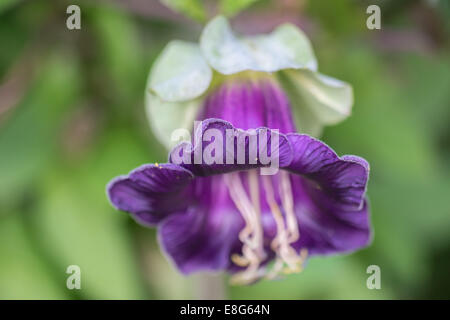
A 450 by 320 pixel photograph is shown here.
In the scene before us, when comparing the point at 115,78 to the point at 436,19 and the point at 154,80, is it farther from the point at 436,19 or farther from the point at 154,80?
the point at 436,19

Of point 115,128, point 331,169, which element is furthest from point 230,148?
point 115,128

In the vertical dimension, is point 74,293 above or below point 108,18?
below

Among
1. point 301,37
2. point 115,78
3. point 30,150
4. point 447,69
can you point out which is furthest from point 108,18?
point 447,69

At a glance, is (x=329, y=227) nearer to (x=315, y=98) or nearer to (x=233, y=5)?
(x=315, y=98)

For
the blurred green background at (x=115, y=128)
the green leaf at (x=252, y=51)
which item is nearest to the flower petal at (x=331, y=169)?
the green leaf at (x=252, y=51)

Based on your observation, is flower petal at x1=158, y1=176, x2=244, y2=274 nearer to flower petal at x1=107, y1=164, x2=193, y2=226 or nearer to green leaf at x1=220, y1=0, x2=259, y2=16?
flower petal at x1=107, y1=164, x2=193, y2=226

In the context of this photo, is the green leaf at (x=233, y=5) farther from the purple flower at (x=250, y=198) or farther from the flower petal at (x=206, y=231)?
the flower petal at (x=206, y=231)
